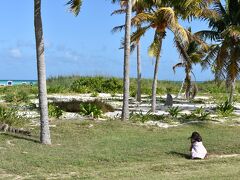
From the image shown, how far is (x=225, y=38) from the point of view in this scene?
21.8 meters

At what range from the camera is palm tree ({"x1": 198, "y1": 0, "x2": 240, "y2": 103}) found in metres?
21.7

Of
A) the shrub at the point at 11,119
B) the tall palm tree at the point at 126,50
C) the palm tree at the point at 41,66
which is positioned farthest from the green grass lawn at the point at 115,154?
the shrub at the point at 11,119

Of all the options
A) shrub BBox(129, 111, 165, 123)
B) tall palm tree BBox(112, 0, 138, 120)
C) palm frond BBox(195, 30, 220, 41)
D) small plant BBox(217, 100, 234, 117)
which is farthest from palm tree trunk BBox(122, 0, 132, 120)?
palm frond BBox(195, 30, 220, 41)

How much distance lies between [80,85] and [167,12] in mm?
18567

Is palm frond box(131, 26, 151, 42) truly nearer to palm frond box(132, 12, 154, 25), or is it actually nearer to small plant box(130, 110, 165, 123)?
palm frond box(132, 12, 154, 25)

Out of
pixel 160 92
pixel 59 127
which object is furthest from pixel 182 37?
pixel 160 92

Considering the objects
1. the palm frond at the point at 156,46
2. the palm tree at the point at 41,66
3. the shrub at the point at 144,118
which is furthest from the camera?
the palm frond at the point at 156,46

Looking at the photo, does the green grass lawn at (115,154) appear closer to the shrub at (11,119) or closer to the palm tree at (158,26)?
the shrub at (11,119)

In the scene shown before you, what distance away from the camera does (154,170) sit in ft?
32.3

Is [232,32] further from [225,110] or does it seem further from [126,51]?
[126,51]

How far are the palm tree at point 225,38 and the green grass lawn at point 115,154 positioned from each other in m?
6.28

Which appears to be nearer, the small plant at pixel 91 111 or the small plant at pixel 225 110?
the small plant at pixel 91 111

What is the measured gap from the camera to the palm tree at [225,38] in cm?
2172

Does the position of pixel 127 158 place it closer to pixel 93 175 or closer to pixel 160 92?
pixel 93 175
